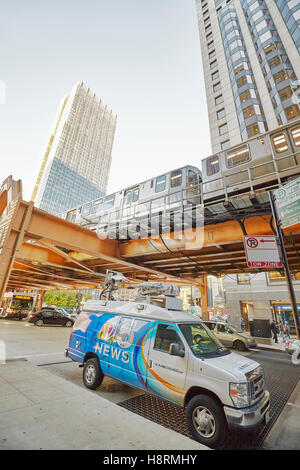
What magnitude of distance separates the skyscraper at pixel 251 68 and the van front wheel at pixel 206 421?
106ft

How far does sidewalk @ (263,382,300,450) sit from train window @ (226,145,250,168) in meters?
9.25

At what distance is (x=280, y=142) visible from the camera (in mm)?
9148

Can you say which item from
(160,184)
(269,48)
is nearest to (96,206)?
(160,184)

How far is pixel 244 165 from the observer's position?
9.57m

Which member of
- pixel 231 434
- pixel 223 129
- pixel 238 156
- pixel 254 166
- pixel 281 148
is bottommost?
pixel 231 434

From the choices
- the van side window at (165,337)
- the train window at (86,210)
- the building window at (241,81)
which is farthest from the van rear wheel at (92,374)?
the building window at (241,81)

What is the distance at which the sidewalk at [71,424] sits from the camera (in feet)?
8.45

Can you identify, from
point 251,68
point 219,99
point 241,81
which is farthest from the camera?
point 219,99

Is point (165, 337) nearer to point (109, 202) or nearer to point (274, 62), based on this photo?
point (109, 202)

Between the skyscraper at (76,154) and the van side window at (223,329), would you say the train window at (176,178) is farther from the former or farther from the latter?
the skyscraper at (76,154)

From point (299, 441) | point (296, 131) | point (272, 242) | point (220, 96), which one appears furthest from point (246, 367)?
point (220, 96)

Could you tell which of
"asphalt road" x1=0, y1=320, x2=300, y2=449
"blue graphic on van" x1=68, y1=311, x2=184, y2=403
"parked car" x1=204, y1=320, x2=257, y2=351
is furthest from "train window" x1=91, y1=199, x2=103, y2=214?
"blue graphic on van" x1=68, y1=311, x2=184, y2=403

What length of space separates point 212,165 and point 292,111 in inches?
999
